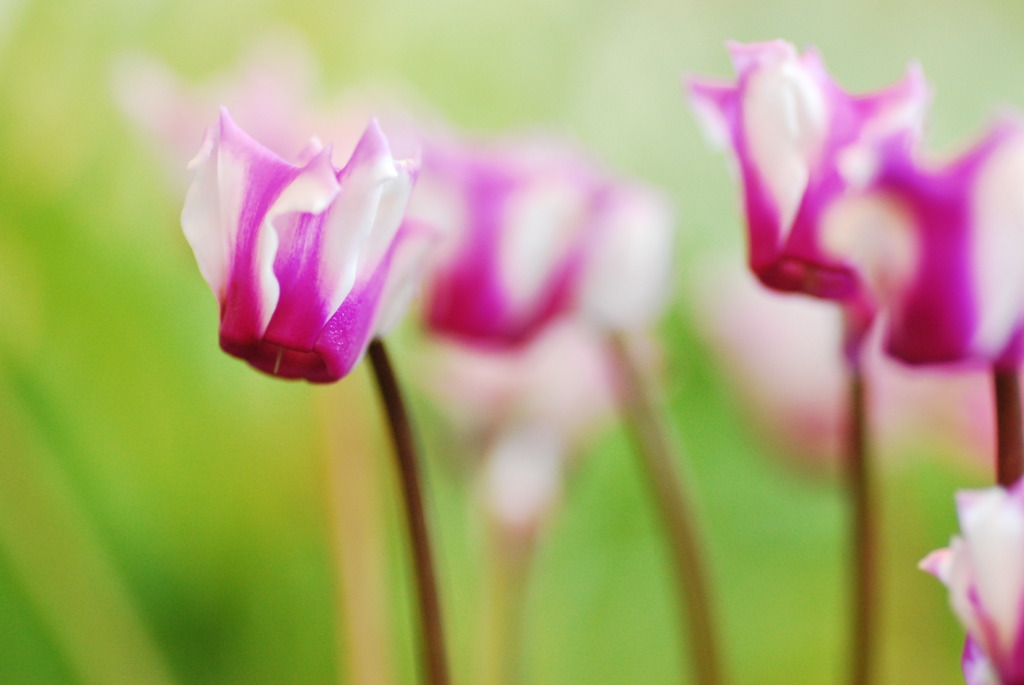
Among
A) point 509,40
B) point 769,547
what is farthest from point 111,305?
point 769,547

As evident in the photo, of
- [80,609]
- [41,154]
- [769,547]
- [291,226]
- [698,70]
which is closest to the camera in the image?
[291,226]

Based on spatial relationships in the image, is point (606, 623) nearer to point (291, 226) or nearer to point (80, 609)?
point (80, 609)

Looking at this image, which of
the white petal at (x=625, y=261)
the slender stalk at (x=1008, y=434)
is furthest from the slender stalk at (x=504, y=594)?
the slender stalk at (x=1008, y=434)

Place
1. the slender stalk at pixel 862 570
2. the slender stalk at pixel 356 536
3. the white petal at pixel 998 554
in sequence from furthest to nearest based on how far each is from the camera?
the slender stalk at pixel 356 536 → the slender stalk at pixel 862 570 → the white petal at pixel 998 554

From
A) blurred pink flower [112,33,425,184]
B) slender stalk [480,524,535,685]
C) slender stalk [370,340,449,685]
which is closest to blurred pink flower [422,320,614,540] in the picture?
slender stalk [480,524,535,685]

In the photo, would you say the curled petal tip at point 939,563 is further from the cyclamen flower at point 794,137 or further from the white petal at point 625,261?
the white petal at point 625,261
